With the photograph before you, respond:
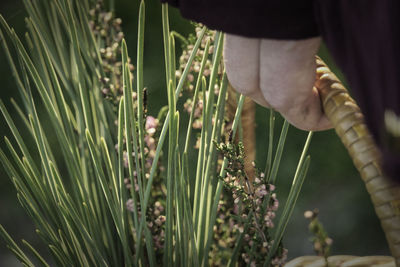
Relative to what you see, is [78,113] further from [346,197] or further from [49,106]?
[346,197]

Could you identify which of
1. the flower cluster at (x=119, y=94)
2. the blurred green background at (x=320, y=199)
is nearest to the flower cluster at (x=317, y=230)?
the flower cluster at (x=119, y=94)

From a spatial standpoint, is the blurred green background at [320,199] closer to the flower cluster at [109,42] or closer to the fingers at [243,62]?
the flower cluster at [109,42]

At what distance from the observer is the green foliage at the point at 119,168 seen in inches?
17.8

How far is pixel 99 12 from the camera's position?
602 millimetres

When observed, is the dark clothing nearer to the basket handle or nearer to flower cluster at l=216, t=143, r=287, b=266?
the basket handle

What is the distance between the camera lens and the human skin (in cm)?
30

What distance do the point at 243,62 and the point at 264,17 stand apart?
0.05 metres

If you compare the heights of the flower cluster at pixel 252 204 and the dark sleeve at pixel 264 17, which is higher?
the dark sleeve at pixel 264 17

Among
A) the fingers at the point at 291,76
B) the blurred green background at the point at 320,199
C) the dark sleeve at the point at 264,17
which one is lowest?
the blurred green background at the point at 320,199

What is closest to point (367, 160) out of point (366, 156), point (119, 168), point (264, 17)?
point (366, 156)

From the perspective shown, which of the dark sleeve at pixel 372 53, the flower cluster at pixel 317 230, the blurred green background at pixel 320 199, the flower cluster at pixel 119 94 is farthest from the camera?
the blurred green background at pixel 320 199

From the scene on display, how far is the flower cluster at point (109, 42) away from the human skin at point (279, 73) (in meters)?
0.24

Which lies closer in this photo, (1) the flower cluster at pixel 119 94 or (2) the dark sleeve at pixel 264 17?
(2) the dark sleeve at pixel 264 17

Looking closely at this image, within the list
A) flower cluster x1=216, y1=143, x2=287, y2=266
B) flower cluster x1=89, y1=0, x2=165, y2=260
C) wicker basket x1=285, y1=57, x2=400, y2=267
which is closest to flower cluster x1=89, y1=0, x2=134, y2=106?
flower cluster x1=89, y1=0, x2=165, y2=260
